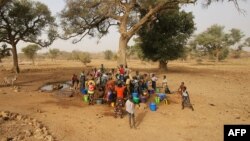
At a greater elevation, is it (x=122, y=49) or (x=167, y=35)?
(x=167, y=35)

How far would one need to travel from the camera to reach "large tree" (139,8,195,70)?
3600 cm

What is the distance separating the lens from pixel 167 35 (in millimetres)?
36750

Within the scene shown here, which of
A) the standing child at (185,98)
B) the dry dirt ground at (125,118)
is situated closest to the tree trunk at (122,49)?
the dry dirt ground at (125,118)

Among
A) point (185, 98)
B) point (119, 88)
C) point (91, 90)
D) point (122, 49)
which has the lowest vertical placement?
point (185, 98)

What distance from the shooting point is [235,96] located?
21.3m

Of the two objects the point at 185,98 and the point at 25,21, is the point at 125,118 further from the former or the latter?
the point at 25,21

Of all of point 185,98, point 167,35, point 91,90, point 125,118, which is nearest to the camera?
point 125,118

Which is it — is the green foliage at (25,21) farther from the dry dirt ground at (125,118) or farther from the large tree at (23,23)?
the dry dirt ground at (125,118)

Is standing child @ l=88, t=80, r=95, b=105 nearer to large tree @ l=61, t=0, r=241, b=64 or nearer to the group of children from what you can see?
the group of children

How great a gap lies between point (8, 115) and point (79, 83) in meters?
9.47

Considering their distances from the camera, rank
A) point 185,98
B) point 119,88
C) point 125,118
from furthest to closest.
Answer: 1. point 185,98
2. point 119,88
3. point 125,118

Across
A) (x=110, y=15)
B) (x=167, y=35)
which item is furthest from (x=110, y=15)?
(x=167, y=35)

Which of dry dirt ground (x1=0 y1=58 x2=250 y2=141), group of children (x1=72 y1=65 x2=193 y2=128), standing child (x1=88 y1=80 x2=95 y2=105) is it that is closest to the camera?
dry dirt ground (x1=0 y1=58 x2=250 y2=141)

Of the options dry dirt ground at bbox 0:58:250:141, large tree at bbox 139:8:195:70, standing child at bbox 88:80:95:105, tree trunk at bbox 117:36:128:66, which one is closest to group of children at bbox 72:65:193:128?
standing child at bbox 88:80:95:105
